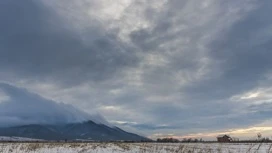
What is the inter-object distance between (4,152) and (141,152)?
15977 mm

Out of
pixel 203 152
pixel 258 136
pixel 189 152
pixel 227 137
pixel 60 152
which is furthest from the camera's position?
pixel 227 137

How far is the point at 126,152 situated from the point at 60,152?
8.91 meters

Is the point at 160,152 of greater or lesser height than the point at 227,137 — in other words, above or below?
below

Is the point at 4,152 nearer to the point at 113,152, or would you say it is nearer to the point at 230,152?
the point at 113,152

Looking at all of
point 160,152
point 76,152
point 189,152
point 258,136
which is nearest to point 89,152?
point 76,152

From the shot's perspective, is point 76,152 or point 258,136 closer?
point 258,136

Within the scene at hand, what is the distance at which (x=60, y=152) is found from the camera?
145 feet

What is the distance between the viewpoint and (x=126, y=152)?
40406 mm

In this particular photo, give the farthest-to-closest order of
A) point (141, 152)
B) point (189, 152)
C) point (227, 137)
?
1. point (227, 137)
2. point (141, 152)
3. point (189, 152)

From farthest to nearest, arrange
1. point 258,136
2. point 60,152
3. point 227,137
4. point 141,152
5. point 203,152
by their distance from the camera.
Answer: point 227,137
point 60,152
point 141,152
point 203,152
point 258,136

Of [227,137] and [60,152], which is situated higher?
[227,137]

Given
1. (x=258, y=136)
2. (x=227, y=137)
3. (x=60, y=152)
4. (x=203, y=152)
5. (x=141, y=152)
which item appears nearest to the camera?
(x=258, y=136)

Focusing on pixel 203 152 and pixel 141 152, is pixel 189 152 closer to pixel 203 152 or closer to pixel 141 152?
pixel 203 152

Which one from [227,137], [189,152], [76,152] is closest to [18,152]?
[76,152]
